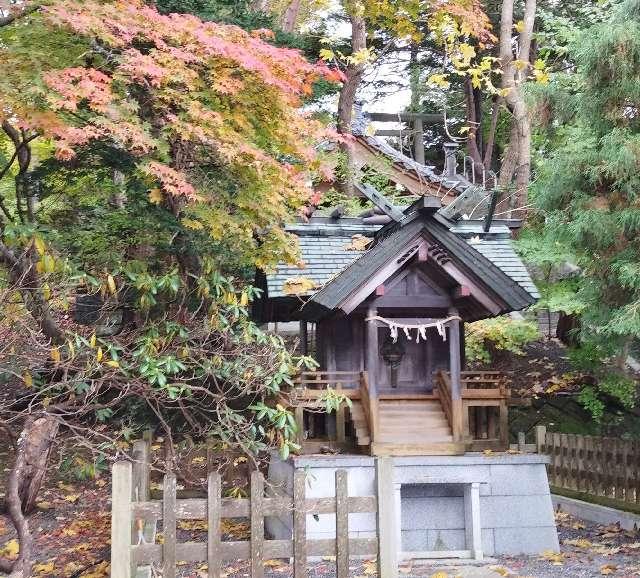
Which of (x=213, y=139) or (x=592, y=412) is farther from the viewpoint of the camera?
(x=592, y=412)

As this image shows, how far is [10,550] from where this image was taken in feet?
35.1

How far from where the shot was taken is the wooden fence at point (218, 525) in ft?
19.1

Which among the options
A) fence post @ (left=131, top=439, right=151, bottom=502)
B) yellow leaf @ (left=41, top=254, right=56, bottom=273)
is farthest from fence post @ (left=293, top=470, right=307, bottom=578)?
yellow leaf @ (left=41, top=254, right=56, bottom=273)

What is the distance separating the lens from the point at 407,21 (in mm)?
12664

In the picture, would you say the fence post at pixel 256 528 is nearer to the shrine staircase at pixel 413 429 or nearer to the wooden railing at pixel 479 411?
the shrine staircase at pixel 413 429

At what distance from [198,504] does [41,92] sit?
15.0 feet

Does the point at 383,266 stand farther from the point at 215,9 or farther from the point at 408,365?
the point at 215,9

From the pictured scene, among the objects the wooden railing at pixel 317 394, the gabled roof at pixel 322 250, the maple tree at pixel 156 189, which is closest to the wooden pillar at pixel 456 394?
the wooden railing at pixel 317 394

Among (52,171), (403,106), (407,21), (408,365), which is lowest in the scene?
(408,365)

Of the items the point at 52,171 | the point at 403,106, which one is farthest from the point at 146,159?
the point at 403,106

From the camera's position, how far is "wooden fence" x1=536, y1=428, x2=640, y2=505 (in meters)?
12.2

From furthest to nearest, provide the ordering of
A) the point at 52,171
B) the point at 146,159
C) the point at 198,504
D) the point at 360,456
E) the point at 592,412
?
the point at 592,412, the point at 52,171, the point at 360,456, the point at 146,159, the point at 198,504

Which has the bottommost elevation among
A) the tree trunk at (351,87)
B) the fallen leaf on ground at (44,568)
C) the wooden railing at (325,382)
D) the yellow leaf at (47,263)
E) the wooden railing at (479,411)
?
the fallen leaf on ground at (44,568)

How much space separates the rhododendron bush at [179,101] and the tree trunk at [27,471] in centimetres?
330
